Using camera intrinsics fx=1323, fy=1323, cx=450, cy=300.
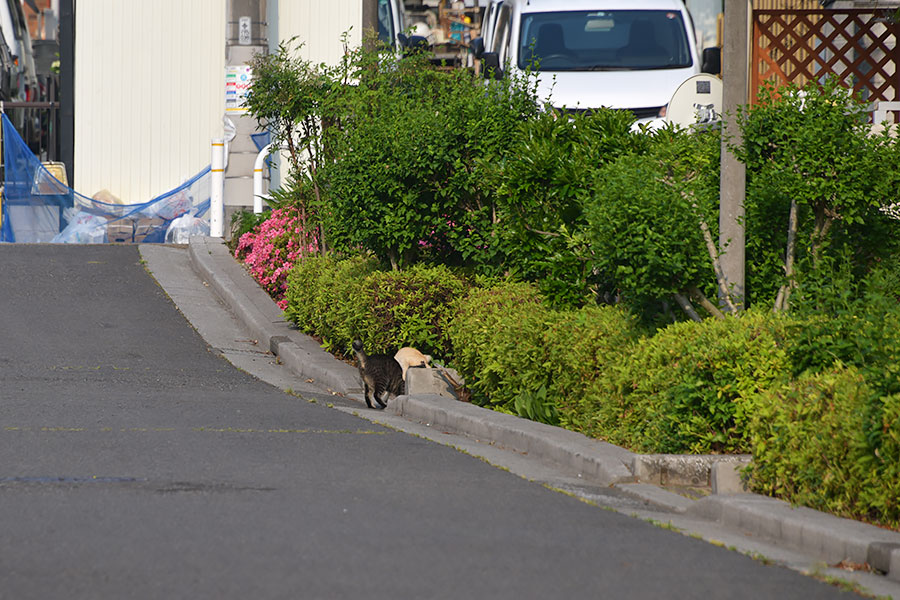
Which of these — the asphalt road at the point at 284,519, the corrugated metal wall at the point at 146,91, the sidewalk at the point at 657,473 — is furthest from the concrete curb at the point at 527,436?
the corrugated metal wall at the point at 146,91

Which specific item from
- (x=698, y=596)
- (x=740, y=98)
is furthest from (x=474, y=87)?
(x=698, y=596)

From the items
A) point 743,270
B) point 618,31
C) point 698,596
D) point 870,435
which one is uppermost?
point 618,31

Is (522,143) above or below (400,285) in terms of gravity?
above

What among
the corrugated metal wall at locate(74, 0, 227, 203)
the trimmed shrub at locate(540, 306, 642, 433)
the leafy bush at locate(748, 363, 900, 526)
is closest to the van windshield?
the trimmed shrub at locate(540, 306, 642, 433)

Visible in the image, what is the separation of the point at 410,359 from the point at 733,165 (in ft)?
13.4

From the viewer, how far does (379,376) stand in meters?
12.2

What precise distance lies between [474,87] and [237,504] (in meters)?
7.33

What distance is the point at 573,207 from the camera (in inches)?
430

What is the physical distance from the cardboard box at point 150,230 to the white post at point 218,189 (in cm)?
278

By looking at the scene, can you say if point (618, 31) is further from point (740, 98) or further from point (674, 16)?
point (740, 98)

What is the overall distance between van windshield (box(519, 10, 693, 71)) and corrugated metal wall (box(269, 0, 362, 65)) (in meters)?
9.40

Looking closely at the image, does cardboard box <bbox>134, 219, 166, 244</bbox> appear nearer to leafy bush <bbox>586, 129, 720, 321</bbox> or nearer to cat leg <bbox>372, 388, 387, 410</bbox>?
cat leg <bbox>372, 388, 387, 410</bbox>

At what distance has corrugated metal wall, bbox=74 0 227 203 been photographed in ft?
89.7

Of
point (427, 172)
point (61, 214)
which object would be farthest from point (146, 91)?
point (427, 172)
